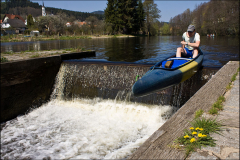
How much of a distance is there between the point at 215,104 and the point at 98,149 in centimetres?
279

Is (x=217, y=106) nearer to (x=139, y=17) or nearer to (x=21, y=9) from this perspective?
(x=139, y=17)

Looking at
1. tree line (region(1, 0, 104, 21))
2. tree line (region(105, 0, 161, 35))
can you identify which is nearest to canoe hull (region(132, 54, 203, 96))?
tree line (region(105, 0, 161, 35))

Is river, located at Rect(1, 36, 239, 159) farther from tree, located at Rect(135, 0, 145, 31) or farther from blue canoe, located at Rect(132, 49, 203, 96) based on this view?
tree, located at Rect(135, 0, 145, 31)

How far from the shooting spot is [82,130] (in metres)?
5.39

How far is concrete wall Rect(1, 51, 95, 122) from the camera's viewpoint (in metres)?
6.32

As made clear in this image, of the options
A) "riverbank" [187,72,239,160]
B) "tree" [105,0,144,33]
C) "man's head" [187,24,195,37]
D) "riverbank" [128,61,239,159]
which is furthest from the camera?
"tree" [105,0,144,33]

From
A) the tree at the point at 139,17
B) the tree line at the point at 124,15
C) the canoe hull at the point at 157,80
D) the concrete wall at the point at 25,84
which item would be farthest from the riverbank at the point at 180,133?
the tree at the point at 139,17

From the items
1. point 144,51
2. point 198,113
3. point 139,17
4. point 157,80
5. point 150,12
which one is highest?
point 150,12

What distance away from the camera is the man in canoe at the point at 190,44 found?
6.71 meters

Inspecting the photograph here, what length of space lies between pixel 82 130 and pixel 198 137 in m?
3.78

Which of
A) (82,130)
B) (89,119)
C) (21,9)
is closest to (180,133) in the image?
(82,130)

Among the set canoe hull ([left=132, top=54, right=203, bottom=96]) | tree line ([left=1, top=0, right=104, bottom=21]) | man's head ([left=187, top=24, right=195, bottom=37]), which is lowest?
canoe hull ([left=132, top=54, right=203, bottom=96])

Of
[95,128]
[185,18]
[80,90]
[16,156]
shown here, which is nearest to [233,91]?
[95,128]

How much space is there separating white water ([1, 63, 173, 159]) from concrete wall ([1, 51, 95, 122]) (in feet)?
1.11
